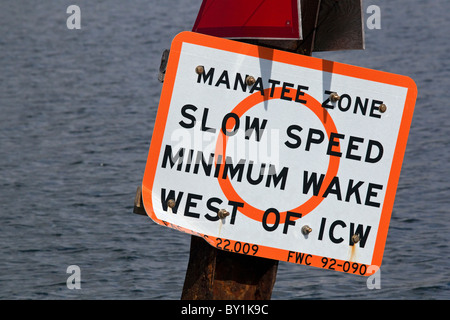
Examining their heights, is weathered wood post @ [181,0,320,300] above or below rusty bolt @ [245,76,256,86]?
below

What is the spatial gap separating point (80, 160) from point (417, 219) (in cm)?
549

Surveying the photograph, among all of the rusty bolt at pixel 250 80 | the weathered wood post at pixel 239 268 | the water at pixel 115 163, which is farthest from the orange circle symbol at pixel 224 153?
the water at pixel 115 163

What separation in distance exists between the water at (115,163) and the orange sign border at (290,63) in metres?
5.72

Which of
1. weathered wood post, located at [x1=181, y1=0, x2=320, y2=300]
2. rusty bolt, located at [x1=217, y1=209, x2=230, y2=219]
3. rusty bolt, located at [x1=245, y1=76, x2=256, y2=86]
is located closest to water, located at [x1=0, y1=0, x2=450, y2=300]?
weathered wood post, located at [x1=181, y1=0, x2=320, y2=300]

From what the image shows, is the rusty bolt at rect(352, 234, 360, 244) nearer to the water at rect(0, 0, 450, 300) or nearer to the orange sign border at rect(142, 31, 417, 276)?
the orange sign border at rect(142, 31, 417, 276)

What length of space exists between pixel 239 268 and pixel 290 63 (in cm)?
93

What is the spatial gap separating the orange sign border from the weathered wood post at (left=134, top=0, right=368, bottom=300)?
0.28 metres

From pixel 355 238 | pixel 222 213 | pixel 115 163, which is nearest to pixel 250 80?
pixel 222 213

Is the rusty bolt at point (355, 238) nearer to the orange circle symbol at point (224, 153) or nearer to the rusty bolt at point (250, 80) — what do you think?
the orange circle symbol at point (224, 153)

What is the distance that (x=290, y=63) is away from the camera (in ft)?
11.3

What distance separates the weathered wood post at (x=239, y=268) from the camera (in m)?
3.71

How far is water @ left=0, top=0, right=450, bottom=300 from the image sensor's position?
9.72 meters

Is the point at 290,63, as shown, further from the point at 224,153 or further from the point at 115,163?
the point at 115,163
